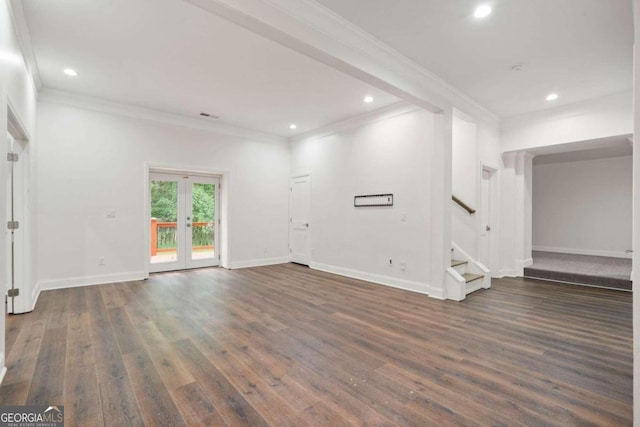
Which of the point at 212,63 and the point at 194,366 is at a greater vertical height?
the point at 212,63

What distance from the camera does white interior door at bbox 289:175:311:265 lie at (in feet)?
22.8

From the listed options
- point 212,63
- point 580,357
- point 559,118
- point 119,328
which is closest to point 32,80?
point 212,63

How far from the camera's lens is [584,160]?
26.6 ft

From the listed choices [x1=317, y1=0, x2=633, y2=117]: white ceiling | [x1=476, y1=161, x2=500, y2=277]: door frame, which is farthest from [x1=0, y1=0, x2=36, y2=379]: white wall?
[x1=476, y1=161, x2=500, y2=277]: door frame

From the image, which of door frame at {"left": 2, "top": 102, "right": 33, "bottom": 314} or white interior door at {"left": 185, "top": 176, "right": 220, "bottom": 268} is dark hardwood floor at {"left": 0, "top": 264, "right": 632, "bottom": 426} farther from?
white interior door at {"left": 185, "top": 176, "right": 220, "bottom": 268}

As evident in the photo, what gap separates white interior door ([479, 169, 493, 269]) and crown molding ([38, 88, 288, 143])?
4.65 m

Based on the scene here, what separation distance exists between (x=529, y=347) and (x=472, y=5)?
3.13 m

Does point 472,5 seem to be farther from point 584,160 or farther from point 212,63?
point 584,160

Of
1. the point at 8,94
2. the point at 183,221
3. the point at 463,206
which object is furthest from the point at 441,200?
the point at 183,221

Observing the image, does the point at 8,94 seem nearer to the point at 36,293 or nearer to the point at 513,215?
the point at 36,293

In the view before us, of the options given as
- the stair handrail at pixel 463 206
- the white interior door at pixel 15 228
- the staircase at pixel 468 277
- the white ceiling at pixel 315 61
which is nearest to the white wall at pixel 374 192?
the staircase at pixel 468 277

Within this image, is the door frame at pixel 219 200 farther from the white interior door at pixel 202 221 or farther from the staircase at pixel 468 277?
the staircase at pixel 468 277

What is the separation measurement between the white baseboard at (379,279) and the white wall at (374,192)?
0.02 metres

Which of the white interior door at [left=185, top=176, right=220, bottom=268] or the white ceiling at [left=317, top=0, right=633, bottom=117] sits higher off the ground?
the white ceiling at [left=317, top=0, right=633, bottom=117]
